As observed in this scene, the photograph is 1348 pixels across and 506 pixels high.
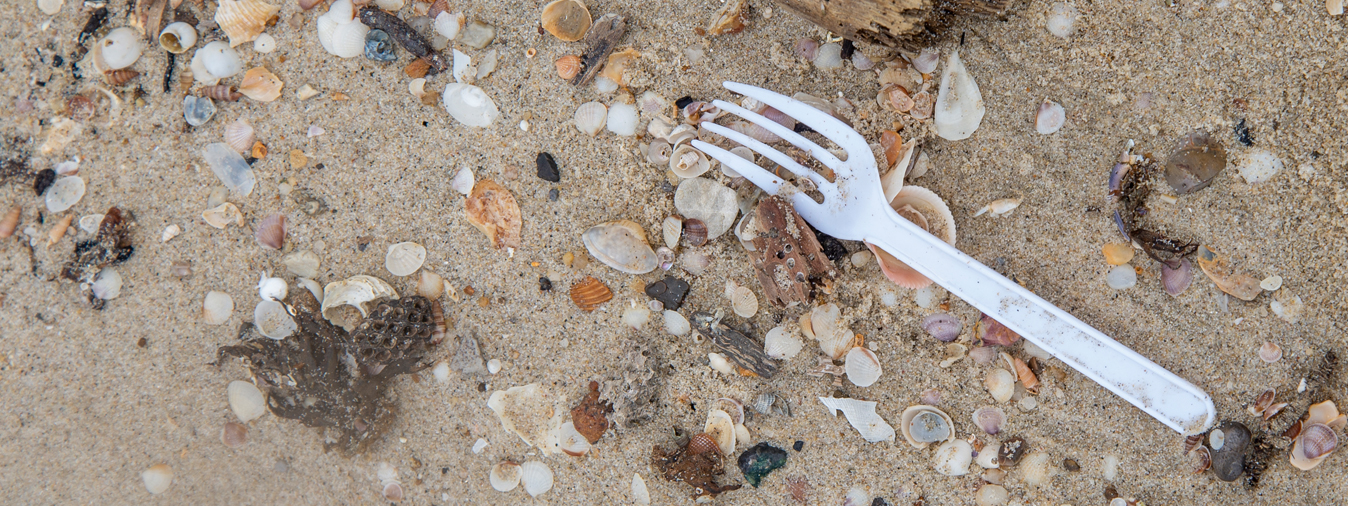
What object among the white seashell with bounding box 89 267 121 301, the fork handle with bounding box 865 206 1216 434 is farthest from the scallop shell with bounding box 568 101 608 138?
the white seashell with bounding box 89 267 121 301

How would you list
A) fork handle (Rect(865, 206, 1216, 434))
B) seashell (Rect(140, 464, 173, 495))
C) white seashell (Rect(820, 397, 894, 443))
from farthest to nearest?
1. seashell (Rect(140, 464, 173, 495))
2. white seashell (Rect(820, 397, 894, 443))
3. fork handle (Rect(865, 206, 1216, 434))

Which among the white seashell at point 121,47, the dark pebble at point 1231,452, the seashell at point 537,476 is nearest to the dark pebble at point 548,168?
the seashell at point 537,476

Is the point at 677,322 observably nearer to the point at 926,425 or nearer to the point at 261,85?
the point at 926,425

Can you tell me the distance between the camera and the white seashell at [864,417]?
7.73 feet

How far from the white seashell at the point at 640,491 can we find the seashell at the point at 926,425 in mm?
990

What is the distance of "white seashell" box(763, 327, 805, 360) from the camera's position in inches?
92.0

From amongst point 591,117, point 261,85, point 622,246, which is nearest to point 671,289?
point 622,246

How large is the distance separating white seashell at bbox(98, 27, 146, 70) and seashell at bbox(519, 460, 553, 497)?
218 centimetres

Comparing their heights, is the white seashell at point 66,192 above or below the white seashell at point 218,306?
above

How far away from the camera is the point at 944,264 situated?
2.05 metres

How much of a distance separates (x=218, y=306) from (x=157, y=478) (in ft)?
2.78

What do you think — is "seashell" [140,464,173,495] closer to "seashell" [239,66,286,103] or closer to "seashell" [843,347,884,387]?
"seashell" [239,66,286,103]

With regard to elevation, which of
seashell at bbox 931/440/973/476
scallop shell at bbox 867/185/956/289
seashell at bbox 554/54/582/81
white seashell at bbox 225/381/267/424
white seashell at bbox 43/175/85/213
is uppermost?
seashell at bbox 554/54/582/81

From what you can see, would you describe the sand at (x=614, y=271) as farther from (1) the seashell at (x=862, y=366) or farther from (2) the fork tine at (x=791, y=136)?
(2) the fork tine at (x=791, y=136)
